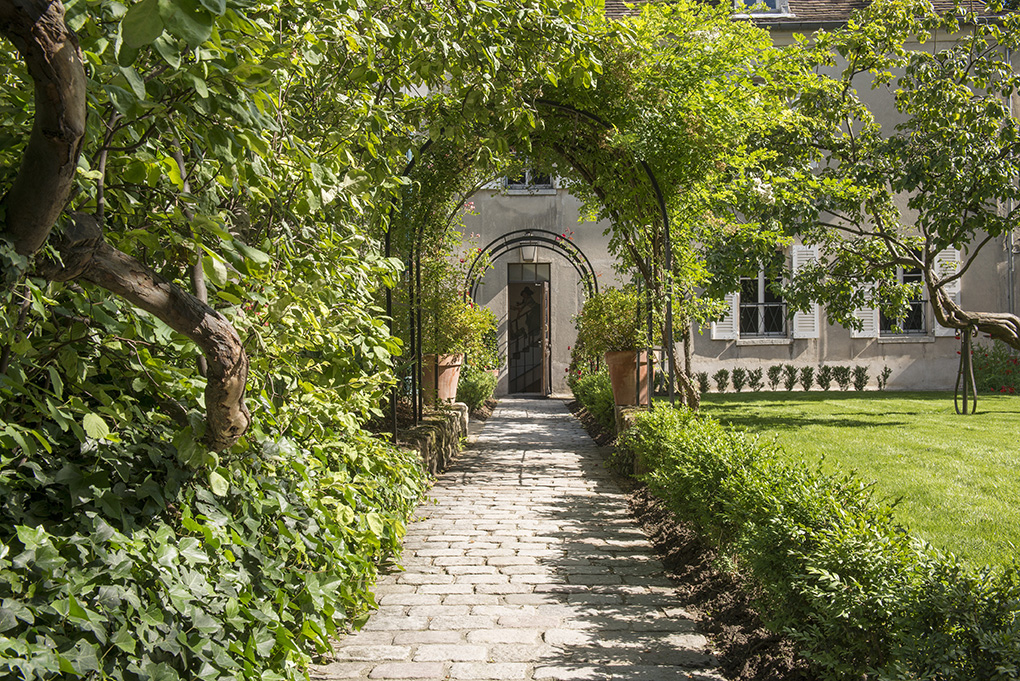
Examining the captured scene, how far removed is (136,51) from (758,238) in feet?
28.4

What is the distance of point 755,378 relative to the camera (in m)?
16.7

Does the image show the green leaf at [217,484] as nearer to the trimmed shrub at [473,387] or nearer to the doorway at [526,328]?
the trimmed shrub at [473,387]

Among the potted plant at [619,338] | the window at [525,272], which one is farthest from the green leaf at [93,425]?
the window at [525,272]

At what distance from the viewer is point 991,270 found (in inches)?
664

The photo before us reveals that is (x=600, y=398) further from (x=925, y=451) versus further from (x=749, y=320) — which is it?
(x=749, y=320)

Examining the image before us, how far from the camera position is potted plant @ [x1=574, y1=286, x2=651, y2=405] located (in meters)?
9.81

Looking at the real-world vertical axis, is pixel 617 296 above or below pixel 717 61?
below

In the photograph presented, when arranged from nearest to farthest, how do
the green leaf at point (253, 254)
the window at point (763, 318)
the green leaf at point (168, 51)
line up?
the green leaf at point (168, 51)
the green leaf at point (253, 254)
the window at point (763, 318)

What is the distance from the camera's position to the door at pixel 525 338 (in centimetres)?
1842

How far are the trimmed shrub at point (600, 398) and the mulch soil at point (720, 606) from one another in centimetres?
414

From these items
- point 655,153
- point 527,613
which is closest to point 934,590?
point 527,613

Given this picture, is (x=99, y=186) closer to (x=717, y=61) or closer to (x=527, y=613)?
(x=527, y=613)

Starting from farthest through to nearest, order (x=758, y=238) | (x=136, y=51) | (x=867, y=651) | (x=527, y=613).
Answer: (x=758, y=238) < (x=527, y=613) < (x=867, y=651) < (x=136, y=51)

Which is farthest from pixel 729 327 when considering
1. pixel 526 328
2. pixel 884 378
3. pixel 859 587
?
pixel 859 587
